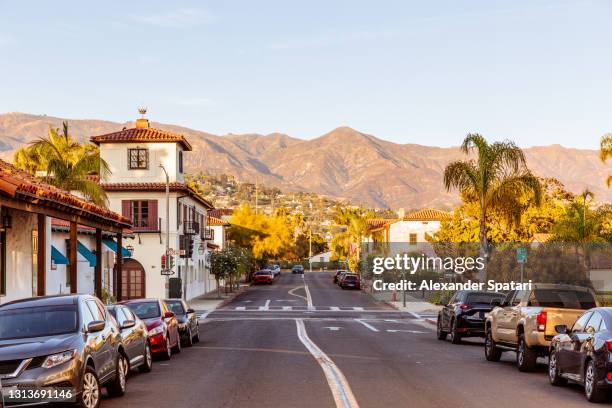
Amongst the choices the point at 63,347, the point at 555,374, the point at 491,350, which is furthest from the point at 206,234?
the point at 63,347

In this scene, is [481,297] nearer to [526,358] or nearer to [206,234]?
[526,358]

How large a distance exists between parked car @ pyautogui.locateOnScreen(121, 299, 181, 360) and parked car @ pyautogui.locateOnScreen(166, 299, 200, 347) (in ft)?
6.32

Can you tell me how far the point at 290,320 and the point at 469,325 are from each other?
17044mm

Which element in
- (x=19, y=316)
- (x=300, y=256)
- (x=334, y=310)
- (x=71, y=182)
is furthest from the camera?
(x=300, y=256)

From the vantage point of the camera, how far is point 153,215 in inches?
2547

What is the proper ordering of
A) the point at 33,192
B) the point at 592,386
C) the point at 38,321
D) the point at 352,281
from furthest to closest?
the point at 352,281 → the point at 33,192 → the point at 592,386 → the point at 38,321

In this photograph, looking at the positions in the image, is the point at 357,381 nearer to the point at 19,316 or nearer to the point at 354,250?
the point at 19,316

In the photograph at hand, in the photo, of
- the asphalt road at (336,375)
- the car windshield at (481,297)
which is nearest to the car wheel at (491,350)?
the asphalt road at (336,375)

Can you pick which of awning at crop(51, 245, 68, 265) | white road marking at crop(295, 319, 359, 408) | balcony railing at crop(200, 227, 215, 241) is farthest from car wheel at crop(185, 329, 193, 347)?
balcony railing at crop(200, 227, 215, 241)

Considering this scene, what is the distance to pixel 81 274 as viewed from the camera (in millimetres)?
46000

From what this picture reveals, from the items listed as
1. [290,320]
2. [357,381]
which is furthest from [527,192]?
[357,381]

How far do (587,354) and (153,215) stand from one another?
51564 millimetres

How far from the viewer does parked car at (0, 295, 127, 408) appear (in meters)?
12.3

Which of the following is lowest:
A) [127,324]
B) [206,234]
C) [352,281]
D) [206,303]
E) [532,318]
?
[206,303]
